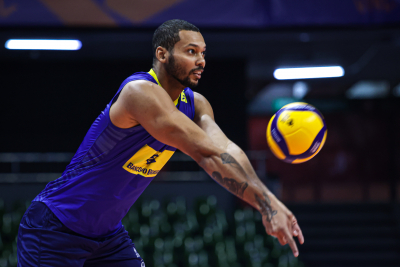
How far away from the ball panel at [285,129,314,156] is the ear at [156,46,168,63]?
2.52 feet

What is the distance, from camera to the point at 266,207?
1.47m

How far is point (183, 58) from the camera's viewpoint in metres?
1.93

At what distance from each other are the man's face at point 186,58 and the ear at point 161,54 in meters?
0.03

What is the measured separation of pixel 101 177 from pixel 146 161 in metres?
0.23

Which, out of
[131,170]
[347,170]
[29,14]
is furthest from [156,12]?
[347,170]

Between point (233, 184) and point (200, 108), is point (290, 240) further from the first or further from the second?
point (200, 108)

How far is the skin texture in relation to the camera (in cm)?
145

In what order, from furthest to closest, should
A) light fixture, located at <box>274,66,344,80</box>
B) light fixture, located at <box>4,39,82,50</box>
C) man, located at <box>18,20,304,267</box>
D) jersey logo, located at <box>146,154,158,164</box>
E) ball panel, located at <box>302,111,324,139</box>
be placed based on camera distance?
light fixture, located at <box>274,66,344,80</box> → light fixture, located at <box>4,39,82,50</box> → ball panel, located at <box>302,111,324,139</box> → jersey logo, located at <box>146,154,158,164</box> → man, located at <box>18,20,304,267</box>

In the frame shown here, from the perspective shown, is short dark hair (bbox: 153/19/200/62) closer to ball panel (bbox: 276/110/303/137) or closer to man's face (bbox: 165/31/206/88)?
man's face (bbox: 165/31/206/88)

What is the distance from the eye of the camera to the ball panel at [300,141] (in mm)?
2109

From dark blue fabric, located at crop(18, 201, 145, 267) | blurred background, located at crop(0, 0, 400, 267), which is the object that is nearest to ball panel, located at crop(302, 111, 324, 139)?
dark blue fabric, located at crop(18, 201, 145, 267)

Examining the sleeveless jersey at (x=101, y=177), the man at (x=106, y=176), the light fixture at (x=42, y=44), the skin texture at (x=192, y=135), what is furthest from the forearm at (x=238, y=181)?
the light fixture at (x=42, y=44)

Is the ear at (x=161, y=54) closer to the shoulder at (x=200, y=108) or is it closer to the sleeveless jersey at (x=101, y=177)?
the sleeveless jersey at (x=101, y=177)

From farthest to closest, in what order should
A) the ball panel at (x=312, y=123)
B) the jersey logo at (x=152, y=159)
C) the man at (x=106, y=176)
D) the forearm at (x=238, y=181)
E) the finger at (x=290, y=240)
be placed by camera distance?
1. the ball panel at (x=312, y=123)
2. the jersey logo at (x=152, y=159)
3. the man at (x=106, y=176)
4. the forearm at (x=238, y=181)
5. the finger at (x=290, y=240)
